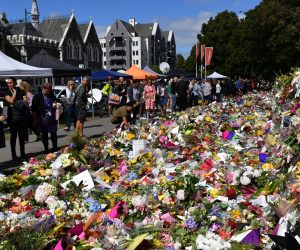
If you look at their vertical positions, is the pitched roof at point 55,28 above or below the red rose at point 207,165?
above

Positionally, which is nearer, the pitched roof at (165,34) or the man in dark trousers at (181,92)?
the man in dark trousers at (181,92)

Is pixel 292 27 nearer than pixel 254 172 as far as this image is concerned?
No

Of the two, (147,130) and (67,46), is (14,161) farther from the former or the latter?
(67,46)

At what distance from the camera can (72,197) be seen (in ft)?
18.5

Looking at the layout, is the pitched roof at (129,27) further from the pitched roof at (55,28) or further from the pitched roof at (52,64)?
the pitched roof at (52,64)

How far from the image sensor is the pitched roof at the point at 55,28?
80500 millimetres

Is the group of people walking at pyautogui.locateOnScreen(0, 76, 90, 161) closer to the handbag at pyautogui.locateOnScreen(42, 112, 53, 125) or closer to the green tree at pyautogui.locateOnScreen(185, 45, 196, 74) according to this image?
the handbag at pyautogui.locateOnScreen(42, 112, 53, 125)

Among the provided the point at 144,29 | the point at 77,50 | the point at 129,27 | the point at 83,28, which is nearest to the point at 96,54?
the point at 83,28

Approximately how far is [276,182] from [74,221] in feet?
6.95

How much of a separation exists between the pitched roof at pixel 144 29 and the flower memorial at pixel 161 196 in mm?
132735

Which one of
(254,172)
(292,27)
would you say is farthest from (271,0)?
(254,172)

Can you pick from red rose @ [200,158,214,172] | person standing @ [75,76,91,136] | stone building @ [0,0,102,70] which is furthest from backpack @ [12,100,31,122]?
stone building @ [0,0,102,70]

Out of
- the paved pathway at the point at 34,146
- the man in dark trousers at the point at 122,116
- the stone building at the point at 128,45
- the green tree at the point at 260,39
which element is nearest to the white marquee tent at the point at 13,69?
the paved pathway at the point at 34,146

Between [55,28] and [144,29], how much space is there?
60.2 m
